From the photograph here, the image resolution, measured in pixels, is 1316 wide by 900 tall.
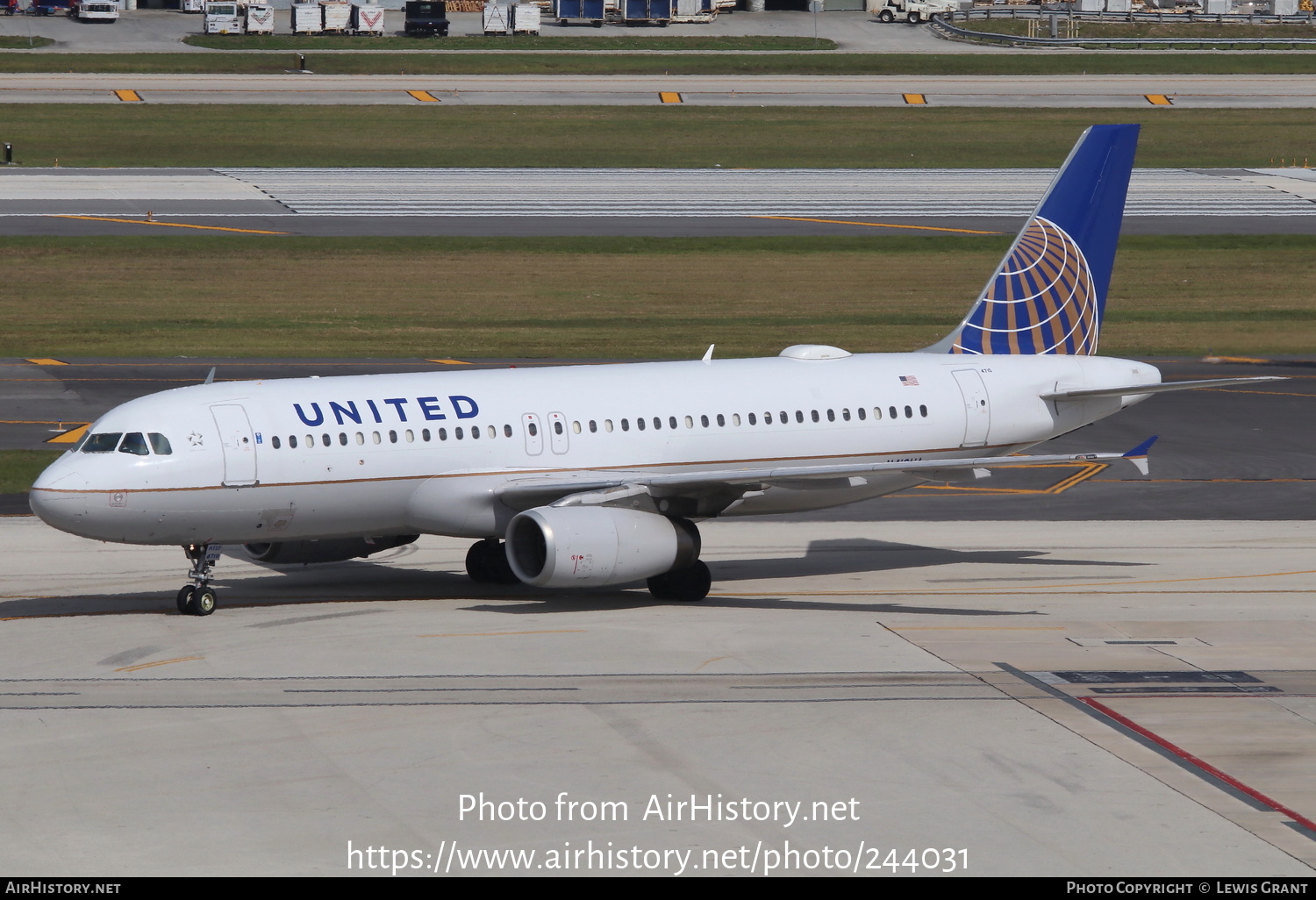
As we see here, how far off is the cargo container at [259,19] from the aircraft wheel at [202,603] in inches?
5023

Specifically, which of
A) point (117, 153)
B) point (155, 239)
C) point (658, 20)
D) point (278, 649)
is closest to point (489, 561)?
point (278, 649)

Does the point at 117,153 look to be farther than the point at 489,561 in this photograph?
Yes

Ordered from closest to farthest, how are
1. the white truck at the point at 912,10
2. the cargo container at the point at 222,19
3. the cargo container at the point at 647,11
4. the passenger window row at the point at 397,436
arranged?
the passenger window row at the point at 397,436
the cargo container at the point at 222,19
the cargo container at the point at 647,11
the white truck at the point at 912,10

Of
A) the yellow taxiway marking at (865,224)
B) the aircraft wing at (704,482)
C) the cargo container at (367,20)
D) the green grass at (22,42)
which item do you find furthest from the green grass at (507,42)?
the aircraft wing at (704,482)

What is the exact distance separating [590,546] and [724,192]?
70.7m

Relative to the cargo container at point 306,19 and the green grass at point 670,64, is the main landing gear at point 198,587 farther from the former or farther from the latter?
the cargo container at point 306,19

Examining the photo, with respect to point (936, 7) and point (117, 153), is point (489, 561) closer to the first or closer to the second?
point (117, 153)

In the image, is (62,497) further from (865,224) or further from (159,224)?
(865,224)

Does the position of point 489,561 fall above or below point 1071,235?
below

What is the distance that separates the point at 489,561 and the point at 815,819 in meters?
16.0

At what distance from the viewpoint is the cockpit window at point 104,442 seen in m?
32.3

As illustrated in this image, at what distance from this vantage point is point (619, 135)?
387ft

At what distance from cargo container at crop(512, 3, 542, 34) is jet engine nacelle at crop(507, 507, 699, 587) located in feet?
431

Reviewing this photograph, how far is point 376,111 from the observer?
123 m
